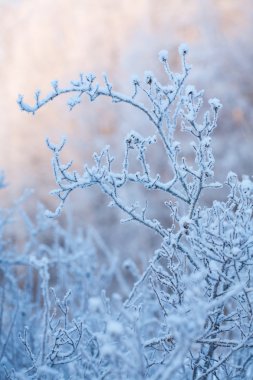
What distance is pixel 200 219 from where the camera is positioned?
8.31 ft

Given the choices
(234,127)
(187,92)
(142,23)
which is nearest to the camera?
(187,92)

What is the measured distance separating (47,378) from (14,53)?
742 inches

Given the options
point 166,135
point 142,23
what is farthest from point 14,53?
point 166,135

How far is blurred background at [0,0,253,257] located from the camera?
15539 millimetres

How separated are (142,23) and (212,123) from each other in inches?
649

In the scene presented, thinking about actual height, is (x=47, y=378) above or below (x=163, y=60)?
below

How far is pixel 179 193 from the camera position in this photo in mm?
2615

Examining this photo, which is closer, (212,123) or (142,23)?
(212,123)

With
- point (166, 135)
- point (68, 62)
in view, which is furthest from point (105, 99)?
point (166, 135)

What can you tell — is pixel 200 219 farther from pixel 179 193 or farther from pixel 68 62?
pixel 68 62

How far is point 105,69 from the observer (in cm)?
1753

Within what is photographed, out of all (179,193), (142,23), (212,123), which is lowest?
(179,193)

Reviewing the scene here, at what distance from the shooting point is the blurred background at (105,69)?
51.0 ft

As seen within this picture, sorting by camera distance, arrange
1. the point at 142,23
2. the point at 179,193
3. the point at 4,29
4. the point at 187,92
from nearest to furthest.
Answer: the point at 187,92, the point at 179,193, the point at 142,23, the point at 4,29
